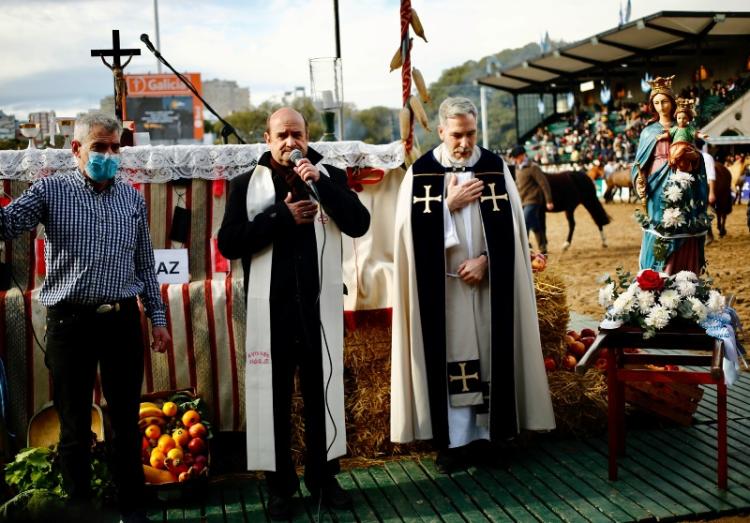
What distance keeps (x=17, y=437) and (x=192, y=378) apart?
3.34ft

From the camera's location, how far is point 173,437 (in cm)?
456

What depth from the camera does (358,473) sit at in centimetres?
482

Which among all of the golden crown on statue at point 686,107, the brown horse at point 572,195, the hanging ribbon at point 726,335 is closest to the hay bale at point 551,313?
the hanging ribbon at point 726,335

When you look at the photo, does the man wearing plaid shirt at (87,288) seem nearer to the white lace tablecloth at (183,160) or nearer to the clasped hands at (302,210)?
the clasped hands at (302,210)

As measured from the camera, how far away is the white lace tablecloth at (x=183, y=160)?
4.82 m

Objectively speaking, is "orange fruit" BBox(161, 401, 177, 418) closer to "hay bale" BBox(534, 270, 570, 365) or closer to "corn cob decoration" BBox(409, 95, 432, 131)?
"corn cob decoration" BBox(409, 95, 432, 131)

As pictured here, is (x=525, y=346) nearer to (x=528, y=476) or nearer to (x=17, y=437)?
(x=528, y=476)

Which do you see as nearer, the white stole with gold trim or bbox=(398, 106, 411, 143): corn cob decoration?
the white stole with gold trim

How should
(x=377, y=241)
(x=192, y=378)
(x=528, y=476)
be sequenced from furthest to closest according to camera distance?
(x=377, y=241), (x=192, y=378), (x=528, y=476)

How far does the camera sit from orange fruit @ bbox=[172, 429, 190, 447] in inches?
179

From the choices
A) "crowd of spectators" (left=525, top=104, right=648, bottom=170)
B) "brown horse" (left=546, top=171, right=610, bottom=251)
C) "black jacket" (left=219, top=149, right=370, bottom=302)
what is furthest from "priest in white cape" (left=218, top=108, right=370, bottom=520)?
"crowd of spectators" (left=525, top=104, right=648, bottom=170)

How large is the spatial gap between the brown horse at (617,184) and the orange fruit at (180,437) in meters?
25.9

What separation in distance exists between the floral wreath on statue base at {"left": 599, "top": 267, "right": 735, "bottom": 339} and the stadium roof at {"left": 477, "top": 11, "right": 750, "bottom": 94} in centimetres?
2474

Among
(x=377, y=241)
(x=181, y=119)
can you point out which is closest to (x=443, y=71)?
(x=181, y=119)
